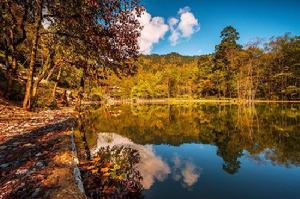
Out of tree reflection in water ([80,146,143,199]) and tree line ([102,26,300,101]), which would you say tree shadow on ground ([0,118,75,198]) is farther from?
tree line ([102,26,300,101])

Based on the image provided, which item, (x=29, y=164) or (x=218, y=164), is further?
(x=218, y=164)

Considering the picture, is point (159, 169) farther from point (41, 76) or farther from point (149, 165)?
point (41, 76)

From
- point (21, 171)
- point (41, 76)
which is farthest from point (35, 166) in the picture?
point (41, 76)

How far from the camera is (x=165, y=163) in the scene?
1217 cm

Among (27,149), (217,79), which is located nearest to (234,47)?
(217,79)

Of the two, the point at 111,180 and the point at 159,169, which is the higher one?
the point at 111,180

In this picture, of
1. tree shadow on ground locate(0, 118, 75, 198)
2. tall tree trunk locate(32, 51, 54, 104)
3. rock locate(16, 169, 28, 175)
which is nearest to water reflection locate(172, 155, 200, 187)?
tree shadow on ground locate(0, 118, 75, 198)

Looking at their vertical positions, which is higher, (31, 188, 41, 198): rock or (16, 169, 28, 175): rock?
(16, 169, 28, 175): rock

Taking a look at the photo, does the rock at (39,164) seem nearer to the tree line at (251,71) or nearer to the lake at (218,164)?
the lake at (218,164)

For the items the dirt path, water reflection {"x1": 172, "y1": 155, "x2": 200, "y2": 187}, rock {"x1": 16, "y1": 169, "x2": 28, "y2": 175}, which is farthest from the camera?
water reflection {"x1": 172, "y1": 155, "x2": 200, "y2": 187}

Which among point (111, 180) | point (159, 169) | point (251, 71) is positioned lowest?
point (159, 169)

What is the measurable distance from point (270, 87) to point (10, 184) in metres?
95.7

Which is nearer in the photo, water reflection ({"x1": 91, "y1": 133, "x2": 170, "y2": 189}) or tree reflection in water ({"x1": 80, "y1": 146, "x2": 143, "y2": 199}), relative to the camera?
tree reflection in water ({"x1": 80, "y1": 146, "x2": 143, "y2": 199})

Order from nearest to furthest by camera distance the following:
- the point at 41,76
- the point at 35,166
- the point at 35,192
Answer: the point at 35,192
the point at 35,166
the point at 41,76
